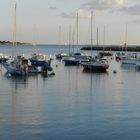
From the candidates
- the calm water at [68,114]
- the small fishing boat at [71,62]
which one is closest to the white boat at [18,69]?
the calm water at [68,114]

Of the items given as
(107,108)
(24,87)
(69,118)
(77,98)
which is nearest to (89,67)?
(24,87)

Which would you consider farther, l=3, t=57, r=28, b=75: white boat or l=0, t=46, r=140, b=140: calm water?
l=3, t=57, r=28, b=75: white boat

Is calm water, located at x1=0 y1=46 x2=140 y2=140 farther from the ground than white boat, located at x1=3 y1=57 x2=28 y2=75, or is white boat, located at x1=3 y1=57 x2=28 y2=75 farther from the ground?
white boat, located at x1=3 y1=57 x2=28 y2=75

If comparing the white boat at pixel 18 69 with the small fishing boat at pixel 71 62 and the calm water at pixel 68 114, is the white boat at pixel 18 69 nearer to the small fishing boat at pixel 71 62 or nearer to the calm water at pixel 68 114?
the calm water at pixel 68 114

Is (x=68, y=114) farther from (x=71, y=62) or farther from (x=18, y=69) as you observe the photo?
(x=71, y=62)

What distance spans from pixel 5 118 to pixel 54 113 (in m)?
3.48

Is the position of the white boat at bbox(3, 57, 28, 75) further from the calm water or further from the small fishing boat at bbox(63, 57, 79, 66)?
the small fishing boat at bbox(63, 57, 79, 66)

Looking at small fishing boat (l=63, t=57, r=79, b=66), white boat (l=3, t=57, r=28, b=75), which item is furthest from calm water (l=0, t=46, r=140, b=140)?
small fishing boat (l=63, t=57, r=79, b=66)

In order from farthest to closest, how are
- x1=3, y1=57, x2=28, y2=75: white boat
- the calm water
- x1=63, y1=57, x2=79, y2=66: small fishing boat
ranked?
x1=63, y1=57, x2=79, y2=66: small fishing boat
x1=3, y1=57, x2=28, y2=75: white boat
the calm water

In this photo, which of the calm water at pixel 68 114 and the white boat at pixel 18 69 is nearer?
the calm water at pixel 68 114

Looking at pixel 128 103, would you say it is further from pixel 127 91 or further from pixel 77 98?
pixel 127 91

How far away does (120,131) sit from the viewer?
2452cm

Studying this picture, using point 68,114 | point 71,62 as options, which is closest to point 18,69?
point 68,114

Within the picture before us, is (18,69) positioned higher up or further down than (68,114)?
higher up
